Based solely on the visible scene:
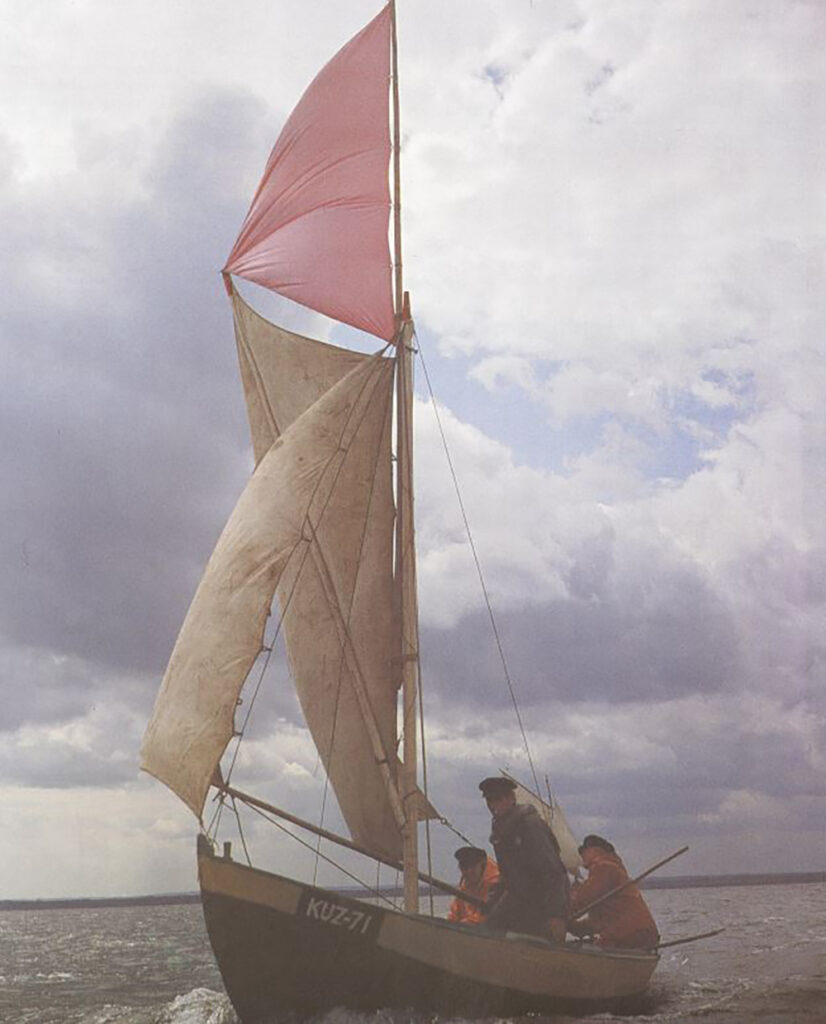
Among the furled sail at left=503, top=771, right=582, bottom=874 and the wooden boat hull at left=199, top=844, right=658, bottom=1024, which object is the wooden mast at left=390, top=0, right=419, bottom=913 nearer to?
the wooden boat hull at left=199, top=844, right=658, bottom=1024

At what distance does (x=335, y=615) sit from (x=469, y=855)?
4549mm

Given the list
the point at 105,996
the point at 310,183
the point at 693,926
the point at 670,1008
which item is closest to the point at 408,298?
the point at 310,183

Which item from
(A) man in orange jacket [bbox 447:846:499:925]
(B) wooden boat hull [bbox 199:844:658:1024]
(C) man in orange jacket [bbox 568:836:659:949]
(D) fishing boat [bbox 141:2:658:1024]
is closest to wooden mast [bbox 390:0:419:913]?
(D) fishing boat [bbox 141:2:658:1024]

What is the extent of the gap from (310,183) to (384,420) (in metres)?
4.31

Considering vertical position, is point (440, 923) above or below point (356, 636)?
below

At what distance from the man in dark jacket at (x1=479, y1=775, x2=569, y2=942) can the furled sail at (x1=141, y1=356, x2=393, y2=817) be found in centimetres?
402

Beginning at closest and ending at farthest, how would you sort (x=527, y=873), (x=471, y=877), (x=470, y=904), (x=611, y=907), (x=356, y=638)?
(x=527, y=873)
(x=470, y=904)
(x=356, y=638)
(x=471, y=877)
(x=611, y=907)

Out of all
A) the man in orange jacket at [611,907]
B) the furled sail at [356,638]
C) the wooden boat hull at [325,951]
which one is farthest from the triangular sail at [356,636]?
the man in orange jacket at [611,907]

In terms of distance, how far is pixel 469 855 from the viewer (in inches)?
690

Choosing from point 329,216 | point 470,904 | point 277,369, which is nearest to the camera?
point 470,904

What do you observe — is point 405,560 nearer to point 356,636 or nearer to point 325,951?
point 356,636

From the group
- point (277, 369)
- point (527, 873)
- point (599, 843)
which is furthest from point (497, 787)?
point (277, 369)

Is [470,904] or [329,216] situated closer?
[470,904]

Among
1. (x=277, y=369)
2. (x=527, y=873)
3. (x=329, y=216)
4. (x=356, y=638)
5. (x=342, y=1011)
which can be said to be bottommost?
(x=342, y=1011)
